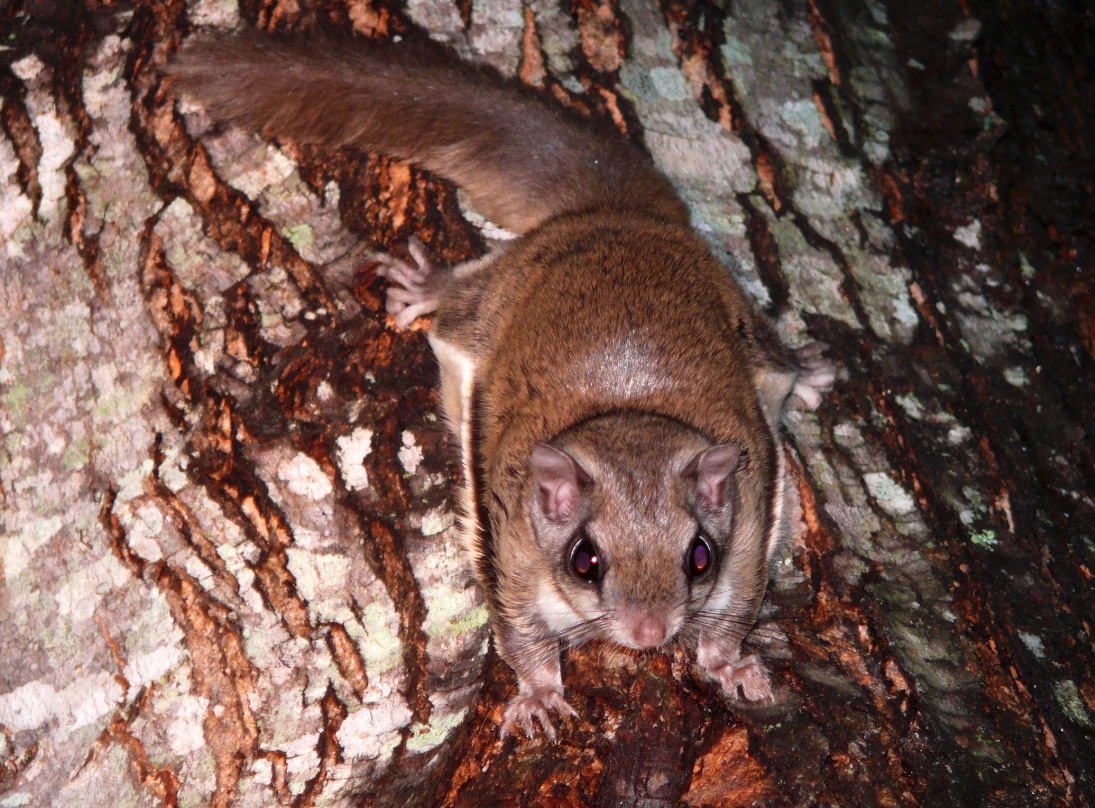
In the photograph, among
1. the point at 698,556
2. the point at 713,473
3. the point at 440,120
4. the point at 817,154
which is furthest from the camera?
the point at 817,154

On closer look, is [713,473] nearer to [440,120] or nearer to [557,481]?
[557,481]

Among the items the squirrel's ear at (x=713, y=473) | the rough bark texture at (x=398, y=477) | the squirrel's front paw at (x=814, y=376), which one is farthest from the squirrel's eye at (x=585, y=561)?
the squirrel's front paw at (x=814, y=376)

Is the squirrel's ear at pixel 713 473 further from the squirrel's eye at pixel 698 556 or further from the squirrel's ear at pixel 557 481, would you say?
the squirrel's ear at pixel 557 481

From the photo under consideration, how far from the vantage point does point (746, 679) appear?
8.61 ft

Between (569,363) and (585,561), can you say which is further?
(569,363)

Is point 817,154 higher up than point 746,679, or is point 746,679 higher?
point 817,154

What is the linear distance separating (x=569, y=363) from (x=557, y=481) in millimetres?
424

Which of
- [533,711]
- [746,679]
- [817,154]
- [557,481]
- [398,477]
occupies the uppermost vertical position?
[817,154]

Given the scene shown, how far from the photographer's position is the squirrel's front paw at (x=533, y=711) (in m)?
2.68

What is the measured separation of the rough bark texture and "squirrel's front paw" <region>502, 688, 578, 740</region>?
0.13 ft

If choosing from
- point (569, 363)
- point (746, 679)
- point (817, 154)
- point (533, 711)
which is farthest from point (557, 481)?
point (817, 154)

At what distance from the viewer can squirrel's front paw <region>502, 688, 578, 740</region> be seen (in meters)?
2.68

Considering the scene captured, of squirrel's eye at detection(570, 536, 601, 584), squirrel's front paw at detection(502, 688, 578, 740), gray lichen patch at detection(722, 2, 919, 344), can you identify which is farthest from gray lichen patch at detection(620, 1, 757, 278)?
squirrel's front paw at detection(502, 688, 578, 740)

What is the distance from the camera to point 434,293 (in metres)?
3.24
